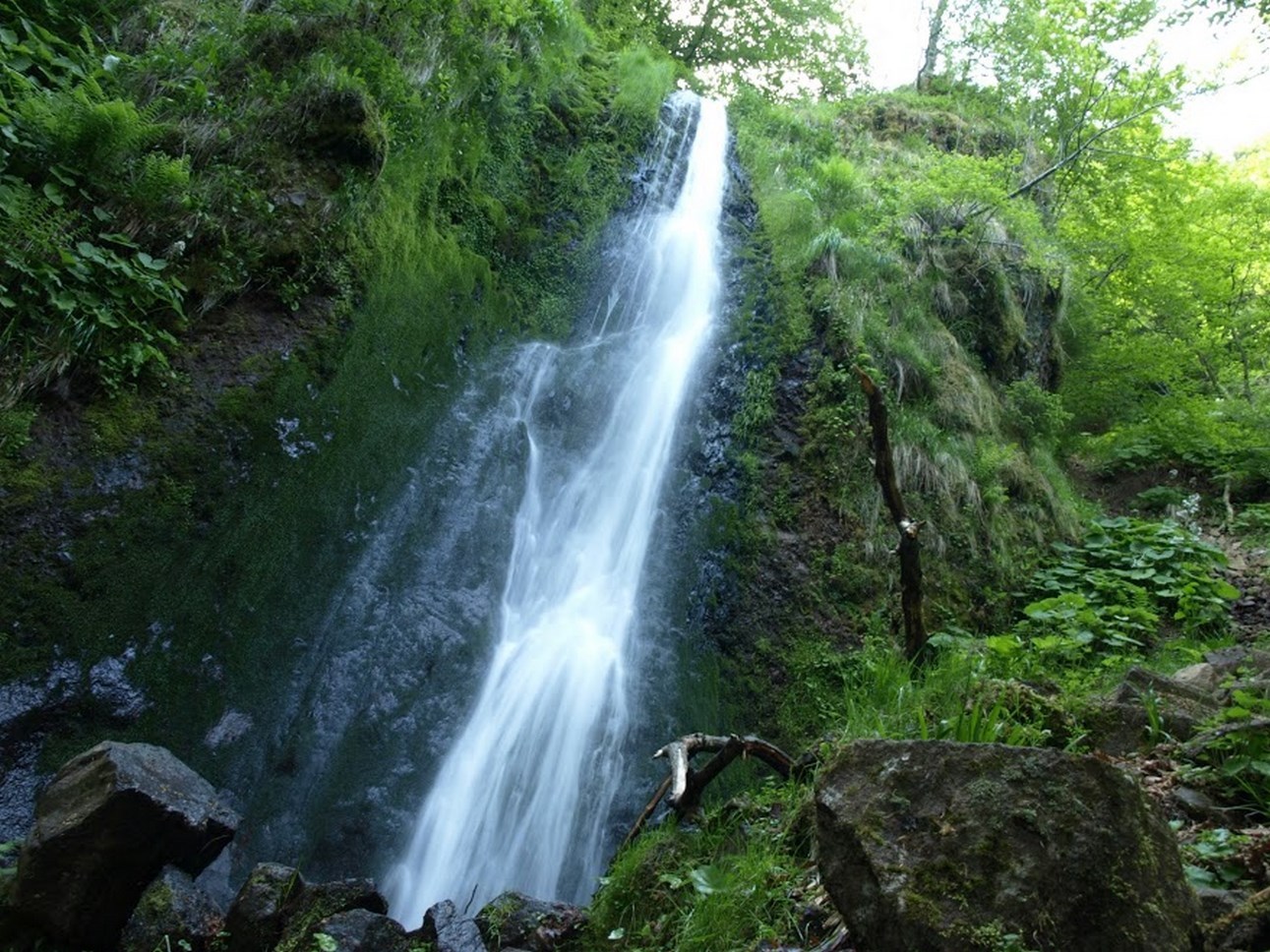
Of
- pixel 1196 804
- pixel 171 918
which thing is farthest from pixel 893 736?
pixel 171 918

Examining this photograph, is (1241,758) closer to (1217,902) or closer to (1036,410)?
(1217,902)

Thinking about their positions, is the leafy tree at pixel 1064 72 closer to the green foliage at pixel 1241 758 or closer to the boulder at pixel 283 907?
the green foliage at pixel 1241 758

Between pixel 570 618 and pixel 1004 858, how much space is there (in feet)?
12.9

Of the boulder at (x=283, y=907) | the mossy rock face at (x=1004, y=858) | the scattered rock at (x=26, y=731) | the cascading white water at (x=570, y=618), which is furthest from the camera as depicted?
the cascading white water at (x=570, y=618)

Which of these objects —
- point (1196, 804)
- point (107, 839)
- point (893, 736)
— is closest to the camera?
point (1196, 804)

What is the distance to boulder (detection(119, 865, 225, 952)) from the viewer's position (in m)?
2.95

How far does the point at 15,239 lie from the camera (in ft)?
13.7

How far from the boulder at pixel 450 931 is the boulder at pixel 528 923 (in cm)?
6

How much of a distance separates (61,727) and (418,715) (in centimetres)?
174

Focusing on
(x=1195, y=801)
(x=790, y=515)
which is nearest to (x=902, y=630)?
(x=790, y=515)

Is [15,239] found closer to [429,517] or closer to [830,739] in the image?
[429,517]

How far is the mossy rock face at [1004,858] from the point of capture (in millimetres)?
1856

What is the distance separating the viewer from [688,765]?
3.78 m

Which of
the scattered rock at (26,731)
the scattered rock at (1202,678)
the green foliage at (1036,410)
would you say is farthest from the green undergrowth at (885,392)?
the scattered rock at (26,731)
